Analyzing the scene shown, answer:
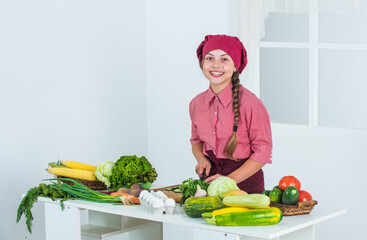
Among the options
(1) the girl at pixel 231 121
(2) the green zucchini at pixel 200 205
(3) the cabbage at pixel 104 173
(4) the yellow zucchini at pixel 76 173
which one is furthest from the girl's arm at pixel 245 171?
(4) the yellow zucchini at pixel 76 173

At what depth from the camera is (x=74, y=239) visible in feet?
12.5

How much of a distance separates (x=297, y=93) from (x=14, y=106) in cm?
402

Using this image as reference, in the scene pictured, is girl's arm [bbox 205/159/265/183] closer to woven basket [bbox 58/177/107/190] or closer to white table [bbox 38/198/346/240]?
white table [bbox 38/198/346/240]

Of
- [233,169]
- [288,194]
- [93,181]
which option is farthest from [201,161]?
[288,194]

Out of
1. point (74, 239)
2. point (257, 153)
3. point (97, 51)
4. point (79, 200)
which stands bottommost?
point (74, 239)

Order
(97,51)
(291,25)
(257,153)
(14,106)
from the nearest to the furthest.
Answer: (257,153) → (14,106) → (97,51) → (291,25)

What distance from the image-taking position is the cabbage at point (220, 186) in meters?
3.38

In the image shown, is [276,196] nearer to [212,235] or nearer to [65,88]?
[212,235]

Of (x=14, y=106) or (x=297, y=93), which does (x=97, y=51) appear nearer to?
(x=14, y=106)

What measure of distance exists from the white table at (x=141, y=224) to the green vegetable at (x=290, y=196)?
0.28ft

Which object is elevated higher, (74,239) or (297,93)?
(297,93)

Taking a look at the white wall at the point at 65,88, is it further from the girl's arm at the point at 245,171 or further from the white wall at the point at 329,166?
the girl's arm at the point at 245,171

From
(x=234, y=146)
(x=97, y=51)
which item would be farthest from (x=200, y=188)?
(x=97, y=51)

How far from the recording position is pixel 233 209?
10.2ft
